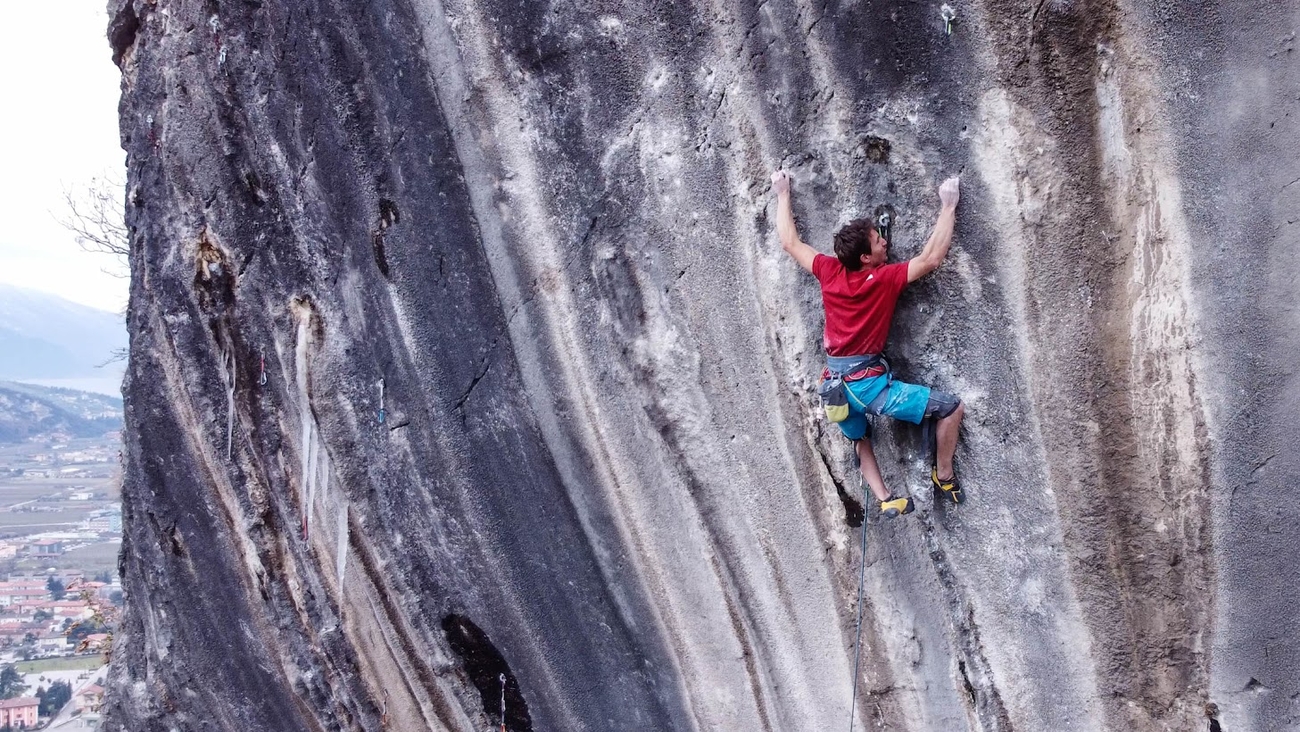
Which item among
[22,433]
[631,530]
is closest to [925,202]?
[631,530]

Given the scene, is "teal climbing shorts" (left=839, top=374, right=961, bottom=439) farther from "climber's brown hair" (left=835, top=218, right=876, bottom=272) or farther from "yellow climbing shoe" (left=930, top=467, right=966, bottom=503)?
"climber's brown hair" (left=835, top=218, right=876, bottom=272)

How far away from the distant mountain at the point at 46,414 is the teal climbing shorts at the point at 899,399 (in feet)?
111

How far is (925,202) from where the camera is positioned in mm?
3000

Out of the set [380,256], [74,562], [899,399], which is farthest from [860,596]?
[74,562]

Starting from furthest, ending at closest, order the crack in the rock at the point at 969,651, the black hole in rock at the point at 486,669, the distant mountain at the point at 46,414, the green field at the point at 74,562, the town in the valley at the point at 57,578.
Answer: the distant mountain at the point at 46,414 < the green field at the point at 74,562 < the town in the valley at the point at 57,578 < the black hole in rock at the point at 486,669 < the crack in the rock at the point at 969,651

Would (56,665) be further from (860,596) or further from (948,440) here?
(948,440)

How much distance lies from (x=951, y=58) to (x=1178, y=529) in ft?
5.60

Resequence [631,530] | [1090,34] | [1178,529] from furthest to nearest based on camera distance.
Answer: [631,530], [1178,529], [1090,34]

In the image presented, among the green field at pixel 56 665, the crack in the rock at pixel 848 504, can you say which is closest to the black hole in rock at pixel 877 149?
the crack in the rock at pixel 848 504

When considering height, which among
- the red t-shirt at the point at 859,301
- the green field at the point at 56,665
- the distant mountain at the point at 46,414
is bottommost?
the green field at the point at 56,665

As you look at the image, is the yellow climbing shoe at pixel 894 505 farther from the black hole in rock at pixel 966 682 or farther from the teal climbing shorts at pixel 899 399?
the black hole in rock at pixel 966 682

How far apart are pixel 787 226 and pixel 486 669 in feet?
8.29

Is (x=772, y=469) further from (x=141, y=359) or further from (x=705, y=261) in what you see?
(x=141, y=359)

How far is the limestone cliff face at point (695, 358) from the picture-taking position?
2.74 meters
